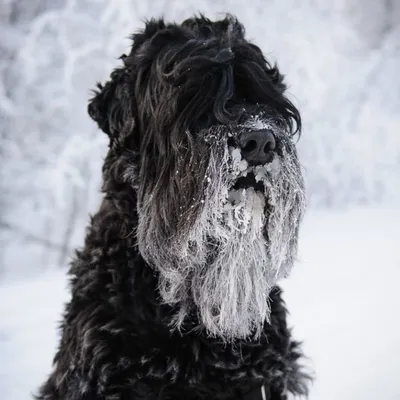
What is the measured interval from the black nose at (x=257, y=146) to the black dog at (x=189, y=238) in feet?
0.04

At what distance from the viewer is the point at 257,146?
2.49 m

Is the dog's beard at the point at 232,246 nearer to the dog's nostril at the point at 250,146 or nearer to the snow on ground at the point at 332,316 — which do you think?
the dog's nostril at the point at 250,146

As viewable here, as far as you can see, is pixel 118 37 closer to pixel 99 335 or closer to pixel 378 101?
pixel 378 101

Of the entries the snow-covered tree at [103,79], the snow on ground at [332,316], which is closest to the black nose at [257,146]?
the snow on ground at [332,316]

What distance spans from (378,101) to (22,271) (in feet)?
21.6

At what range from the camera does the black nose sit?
2.48 m

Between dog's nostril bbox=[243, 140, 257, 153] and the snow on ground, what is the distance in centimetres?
257

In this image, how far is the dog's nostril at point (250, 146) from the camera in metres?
2.50

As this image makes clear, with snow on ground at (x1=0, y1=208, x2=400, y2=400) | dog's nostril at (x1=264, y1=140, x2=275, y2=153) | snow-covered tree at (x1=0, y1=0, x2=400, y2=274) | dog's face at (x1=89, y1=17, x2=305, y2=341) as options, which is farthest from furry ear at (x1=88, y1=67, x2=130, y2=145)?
snow-covered tree at (x1=0, y1=0, x2=400, y2=274)

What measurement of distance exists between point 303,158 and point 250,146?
7.48m

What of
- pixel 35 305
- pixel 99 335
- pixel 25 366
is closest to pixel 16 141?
pixel 35 305

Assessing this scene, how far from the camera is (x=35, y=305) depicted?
6.39 m

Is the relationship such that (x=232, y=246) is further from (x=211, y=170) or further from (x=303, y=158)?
(x=303, y=158)

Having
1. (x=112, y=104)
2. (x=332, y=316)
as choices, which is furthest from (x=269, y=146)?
(x=332, y=316)
